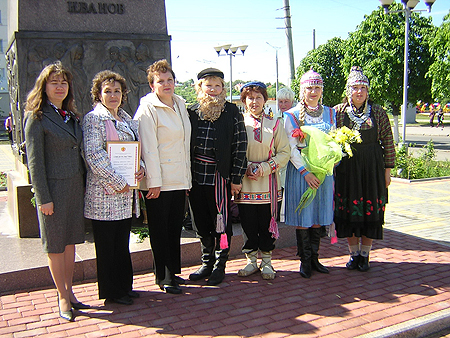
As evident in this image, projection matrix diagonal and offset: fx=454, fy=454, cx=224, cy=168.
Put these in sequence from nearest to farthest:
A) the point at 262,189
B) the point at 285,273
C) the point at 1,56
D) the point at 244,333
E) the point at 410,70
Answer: the point at 244,333, the point at 262,189, the point at 285,273, the point at 410,70, the point at 1,56

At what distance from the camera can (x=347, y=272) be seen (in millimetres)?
4957

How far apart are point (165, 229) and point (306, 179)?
1499 millimetres

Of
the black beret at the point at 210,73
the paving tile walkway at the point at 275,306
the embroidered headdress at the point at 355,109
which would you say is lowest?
the paving tile walkway at the point at 275,306

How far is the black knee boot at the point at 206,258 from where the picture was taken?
468 cm

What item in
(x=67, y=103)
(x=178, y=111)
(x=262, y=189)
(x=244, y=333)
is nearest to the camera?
(x=244, y=333)

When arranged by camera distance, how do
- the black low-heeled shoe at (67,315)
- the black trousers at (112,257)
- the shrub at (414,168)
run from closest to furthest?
the black low-heeled shoe at (67,315) → the black trousers at (112,257) → the shrub at (414,168)

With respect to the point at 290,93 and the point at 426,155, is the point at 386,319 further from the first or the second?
the point at 426,155

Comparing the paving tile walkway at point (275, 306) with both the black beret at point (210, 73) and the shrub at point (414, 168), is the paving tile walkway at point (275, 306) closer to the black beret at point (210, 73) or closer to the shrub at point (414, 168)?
the black beret at point (210, 73)

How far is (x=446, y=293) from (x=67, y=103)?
12.8 feet

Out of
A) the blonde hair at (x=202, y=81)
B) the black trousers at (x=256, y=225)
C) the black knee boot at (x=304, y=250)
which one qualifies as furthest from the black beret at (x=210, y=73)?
the black knee boot at (x=304, y=250)

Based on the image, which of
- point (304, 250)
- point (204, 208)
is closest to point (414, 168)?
point (304, 250)

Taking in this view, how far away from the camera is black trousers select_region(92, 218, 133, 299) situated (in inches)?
153

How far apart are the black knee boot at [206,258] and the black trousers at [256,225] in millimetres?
369

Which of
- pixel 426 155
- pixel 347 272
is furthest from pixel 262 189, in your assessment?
pixel 426 155
